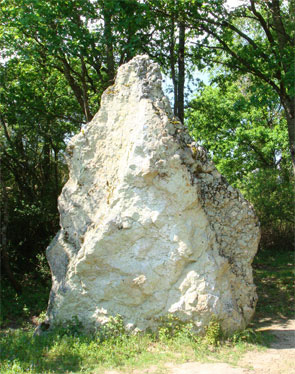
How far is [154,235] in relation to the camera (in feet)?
19.2

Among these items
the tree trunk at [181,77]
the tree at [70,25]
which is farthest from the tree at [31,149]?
the tree trunk at [181,77]

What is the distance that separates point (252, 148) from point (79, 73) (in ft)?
38.9

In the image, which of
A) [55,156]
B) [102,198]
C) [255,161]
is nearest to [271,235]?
[255,161]

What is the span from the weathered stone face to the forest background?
3706 millimetres

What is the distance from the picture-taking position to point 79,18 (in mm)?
9992

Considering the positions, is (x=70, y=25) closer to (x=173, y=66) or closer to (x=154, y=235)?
(x=173, y=66)

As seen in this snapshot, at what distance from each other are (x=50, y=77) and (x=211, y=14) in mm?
5149

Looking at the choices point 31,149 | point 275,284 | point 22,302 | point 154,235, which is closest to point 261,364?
point 154,235

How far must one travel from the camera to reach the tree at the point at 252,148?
1482cm

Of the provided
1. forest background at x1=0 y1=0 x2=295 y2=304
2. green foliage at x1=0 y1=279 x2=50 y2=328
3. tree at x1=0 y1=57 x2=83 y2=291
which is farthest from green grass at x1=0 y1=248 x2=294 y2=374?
tree at x1=0 y1=57 x2=83 y2=291

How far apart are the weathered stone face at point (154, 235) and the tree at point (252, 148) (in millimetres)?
6256

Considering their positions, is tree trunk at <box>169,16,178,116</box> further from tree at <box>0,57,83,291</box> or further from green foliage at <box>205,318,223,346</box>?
green foliage at <box>205,318,223,346</box>

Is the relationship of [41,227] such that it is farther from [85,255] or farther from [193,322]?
[193,322]

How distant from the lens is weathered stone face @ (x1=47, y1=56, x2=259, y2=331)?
18.9 ft
